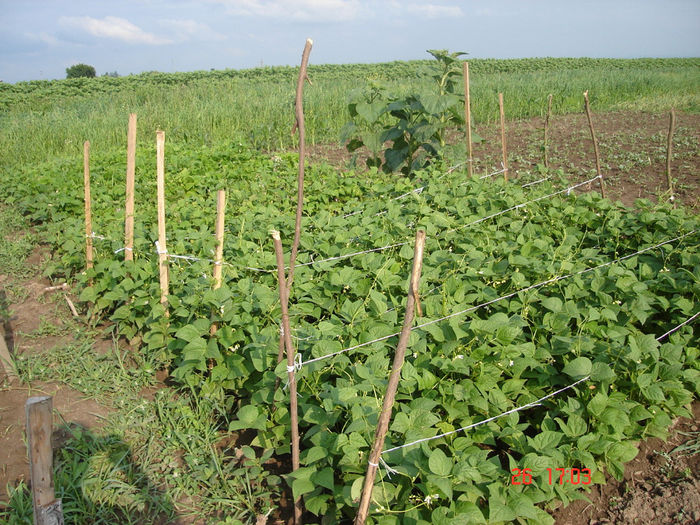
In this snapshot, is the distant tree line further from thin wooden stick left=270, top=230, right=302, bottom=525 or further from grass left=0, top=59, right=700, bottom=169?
thin wooden stick left=270, top=230, right=302, bottom=525

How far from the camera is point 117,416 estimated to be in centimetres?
285

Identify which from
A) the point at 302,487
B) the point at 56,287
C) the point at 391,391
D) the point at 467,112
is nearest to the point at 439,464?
the point at 391,391

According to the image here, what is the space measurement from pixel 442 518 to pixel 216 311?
166cm

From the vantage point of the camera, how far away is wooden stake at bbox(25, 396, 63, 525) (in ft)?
4.32

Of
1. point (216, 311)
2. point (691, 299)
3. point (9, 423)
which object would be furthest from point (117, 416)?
point (691, 299)

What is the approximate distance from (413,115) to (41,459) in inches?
215

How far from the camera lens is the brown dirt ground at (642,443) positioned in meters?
2.11

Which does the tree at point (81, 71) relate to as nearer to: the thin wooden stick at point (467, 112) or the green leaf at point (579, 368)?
the thin wooden stick at point (467, 112)

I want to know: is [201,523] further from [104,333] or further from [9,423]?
[104,333]

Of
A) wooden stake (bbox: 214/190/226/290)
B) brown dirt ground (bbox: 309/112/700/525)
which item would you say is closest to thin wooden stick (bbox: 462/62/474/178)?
brown dirt ground (bbox: 309/112/700/525)
